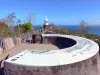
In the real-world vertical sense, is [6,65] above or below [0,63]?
above

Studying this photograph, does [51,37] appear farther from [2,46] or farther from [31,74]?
[31,74]

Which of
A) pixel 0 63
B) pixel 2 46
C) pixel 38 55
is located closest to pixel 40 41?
pixel 2 46

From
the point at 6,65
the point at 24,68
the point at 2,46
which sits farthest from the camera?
the point at 2,46

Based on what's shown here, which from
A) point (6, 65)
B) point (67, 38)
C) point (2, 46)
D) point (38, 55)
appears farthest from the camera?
point (67, 38)

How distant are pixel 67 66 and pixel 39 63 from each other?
0.69m

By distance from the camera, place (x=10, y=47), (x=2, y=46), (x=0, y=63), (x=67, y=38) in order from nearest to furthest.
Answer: (x=0, y=63) < (x=2, y=46) < (x=10, y=47) < (x=67, y=38)

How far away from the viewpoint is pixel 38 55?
446 cm

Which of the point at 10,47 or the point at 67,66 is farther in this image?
the point at 10,47

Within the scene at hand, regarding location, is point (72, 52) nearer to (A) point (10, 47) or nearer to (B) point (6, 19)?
(A) point (10, 47)

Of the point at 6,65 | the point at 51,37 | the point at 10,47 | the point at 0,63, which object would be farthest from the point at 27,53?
the point at 51,37

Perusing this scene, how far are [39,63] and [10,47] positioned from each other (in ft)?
12.5

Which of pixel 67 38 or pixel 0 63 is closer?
pixel 0 63

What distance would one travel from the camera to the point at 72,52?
4.83m

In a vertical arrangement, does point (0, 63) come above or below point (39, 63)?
below
